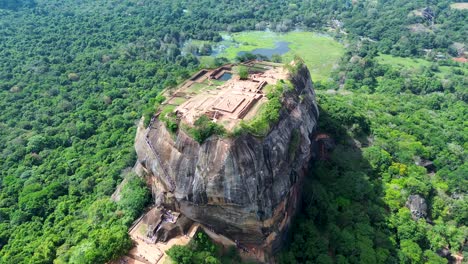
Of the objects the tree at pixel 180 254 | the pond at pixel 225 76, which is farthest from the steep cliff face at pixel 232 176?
the pond at pixel 225 76

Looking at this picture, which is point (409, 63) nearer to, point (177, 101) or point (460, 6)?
point (460, 6)

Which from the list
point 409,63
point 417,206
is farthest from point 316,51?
point 417,206

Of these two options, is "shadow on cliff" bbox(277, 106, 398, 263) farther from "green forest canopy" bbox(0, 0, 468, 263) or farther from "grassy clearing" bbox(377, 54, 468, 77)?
"grassy clearing" bbox(377, 54, 468, 77)

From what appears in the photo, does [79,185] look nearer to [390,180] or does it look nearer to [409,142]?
[390,180]

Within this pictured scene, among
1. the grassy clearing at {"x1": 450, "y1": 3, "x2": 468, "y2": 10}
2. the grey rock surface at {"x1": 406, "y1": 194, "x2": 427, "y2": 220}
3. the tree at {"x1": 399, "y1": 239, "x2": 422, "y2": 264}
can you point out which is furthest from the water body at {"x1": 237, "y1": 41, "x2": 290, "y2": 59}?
the grassy clearing at {"x1": 450, "y1": 3, "x2": 468, "y2": 10}

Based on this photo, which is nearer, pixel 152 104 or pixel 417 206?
pixel 152 104
